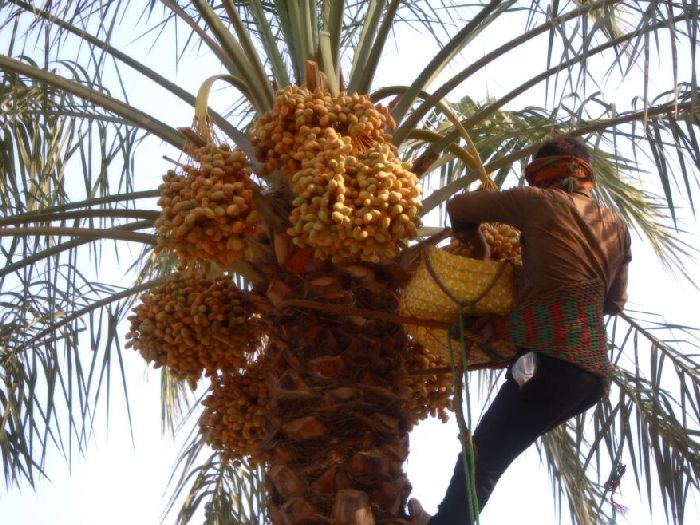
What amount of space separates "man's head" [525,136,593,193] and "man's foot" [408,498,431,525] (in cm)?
99

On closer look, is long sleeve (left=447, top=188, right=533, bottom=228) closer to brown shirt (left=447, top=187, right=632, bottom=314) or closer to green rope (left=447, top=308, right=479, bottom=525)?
brown shirt (left=447, top=187, right=632, bottom=314)

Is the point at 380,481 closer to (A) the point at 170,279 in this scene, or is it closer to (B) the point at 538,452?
(A) the point at 170,279

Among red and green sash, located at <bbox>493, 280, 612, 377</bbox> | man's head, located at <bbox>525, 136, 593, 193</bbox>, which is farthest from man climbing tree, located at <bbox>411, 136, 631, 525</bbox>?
man's head, located at <bbox>525, 136, 593, 193</bbox>

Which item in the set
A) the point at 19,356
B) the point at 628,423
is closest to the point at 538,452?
the point at 628,423

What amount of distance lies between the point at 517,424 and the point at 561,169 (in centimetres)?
76

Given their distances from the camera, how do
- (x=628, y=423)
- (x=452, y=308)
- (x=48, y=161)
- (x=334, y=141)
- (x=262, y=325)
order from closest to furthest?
1. (x=334, y=141)
2. (x=452, y=308)
3. (x=262, y=325)
4. (x=628, y=423)
5. (x=48, y=161)

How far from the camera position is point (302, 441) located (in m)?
2.96

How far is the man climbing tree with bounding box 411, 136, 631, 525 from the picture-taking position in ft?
9.41

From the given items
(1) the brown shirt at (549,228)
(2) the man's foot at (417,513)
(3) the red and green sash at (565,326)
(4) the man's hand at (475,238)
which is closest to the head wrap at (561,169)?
(1) the brown shirt at (549,228)

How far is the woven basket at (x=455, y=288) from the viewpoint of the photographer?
2.94 m

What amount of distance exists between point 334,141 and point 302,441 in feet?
2.74

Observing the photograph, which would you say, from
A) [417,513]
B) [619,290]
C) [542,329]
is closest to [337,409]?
[417,513]

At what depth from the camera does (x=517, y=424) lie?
2910 millimetres

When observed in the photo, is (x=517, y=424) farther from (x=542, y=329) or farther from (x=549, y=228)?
(x=549, y=228)
